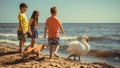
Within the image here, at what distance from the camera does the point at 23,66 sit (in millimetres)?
7105

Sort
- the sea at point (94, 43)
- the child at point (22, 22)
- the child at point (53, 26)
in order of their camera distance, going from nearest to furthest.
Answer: the child at point (53, 26)
the child at point (22, 22)
the sea at point (94, 43)

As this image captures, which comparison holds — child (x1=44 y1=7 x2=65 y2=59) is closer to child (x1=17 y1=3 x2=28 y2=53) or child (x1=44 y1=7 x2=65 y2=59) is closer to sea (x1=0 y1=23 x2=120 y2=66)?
child (x1=17 y1=3 x2=28 y2=53)

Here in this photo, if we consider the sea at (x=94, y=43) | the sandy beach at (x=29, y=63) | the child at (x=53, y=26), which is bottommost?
the sea at (x=94, y=43)

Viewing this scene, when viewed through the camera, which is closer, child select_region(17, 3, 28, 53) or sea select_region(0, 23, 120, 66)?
child select_region(17, 3, 28, 53)

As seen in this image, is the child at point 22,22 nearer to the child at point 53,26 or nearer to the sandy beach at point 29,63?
the sandy beach at point 29,63

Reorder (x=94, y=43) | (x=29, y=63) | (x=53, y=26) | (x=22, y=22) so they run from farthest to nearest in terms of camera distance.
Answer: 1. (x=94, y=43)
2. (x=22, y=22)
3. (x=53, y=26)
4. (x=29, y=63)

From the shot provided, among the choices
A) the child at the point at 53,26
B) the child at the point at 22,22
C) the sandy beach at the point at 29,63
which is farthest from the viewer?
the child at the point at 22,22

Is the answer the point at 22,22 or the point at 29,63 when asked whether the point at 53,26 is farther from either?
the point at 29,63

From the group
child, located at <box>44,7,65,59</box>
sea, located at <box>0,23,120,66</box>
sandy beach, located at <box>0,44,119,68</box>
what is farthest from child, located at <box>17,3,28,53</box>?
sea, located at <box>0,23,120,66</box>

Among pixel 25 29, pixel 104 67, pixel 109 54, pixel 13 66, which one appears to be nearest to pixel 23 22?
pixel 25 29

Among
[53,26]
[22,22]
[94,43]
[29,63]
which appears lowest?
[94,43]

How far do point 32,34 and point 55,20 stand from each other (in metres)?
1.23

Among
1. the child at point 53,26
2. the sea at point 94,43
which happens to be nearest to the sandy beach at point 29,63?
the child at point 53,26

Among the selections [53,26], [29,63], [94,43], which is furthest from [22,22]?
[94,43]
